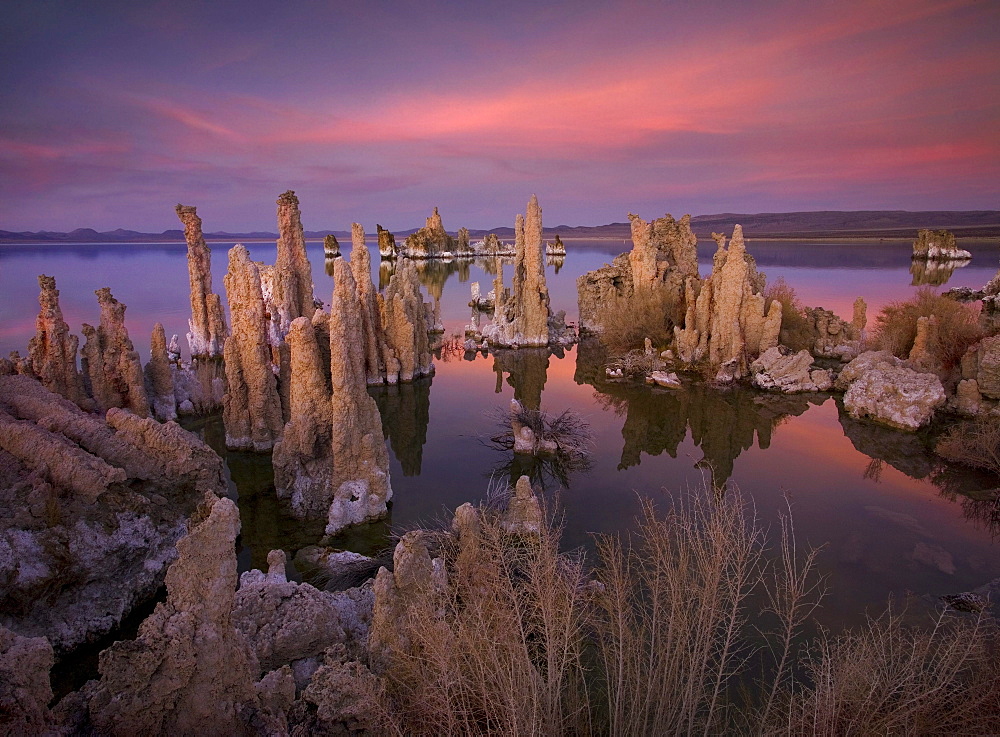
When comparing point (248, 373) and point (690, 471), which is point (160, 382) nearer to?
point (248, 373)

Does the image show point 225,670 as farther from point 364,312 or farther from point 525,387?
point 525,387

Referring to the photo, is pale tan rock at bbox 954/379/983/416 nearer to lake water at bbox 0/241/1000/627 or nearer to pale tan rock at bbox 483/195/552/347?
lake water at bbox 0/241/1000/627

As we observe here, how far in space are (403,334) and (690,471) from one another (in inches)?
496

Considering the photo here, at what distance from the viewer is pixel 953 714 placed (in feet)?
14.8

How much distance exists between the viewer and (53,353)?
46.7ft

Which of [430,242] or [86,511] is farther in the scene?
[430,242]

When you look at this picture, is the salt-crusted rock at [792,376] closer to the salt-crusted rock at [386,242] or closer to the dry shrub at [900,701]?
the dry shrub at [900,701]

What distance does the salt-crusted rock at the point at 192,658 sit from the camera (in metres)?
4.41

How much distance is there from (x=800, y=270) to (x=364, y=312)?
63.0 meters

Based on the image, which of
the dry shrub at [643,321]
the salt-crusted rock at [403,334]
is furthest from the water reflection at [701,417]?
the salt-crusted rock at [403,334]

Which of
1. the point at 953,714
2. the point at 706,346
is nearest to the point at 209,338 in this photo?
the point at 706,346

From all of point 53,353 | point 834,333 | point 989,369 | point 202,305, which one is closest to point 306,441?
point 53,353

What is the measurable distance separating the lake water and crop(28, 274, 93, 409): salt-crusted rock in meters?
3.49

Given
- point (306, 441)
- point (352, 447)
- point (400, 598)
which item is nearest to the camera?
point (400, 598)
